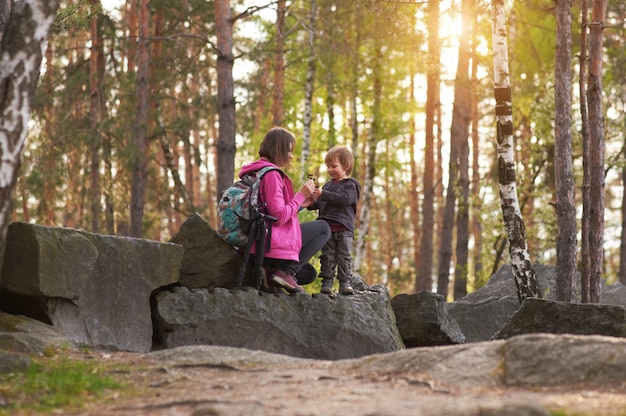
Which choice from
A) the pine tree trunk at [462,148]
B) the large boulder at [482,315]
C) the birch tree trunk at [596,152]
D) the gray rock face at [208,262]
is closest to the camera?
the gray rock face at [208,262]

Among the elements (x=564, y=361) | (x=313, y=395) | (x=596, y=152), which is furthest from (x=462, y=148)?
(x=313, y=395)

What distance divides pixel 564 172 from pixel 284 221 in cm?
594

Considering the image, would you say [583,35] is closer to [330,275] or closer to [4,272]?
[330,275]

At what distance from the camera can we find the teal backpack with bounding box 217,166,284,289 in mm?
7898

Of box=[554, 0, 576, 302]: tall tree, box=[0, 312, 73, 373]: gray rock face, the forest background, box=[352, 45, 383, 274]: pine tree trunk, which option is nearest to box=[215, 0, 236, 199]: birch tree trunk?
the forest background

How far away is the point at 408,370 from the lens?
579 centimetres

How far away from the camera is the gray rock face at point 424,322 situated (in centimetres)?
980

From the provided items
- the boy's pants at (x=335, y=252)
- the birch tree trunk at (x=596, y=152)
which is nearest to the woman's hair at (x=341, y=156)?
the boy's pants at (x=335, y=252)

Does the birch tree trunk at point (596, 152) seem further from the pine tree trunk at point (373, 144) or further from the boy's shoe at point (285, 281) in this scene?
the pine tree trunk at point (373, 144)

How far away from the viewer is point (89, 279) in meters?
7.30

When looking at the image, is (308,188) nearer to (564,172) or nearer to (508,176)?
(508,176)

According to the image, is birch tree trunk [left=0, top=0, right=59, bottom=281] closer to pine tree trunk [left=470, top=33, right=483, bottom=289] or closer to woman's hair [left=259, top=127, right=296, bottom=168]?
woman's hair [left=259, top=127, right=296, bottom=168]

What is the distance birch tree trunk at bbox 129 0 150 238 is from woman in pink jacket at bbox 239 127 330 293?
10071 millimetres

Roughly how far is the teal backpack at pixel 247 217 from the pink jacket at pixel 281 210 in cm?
5
